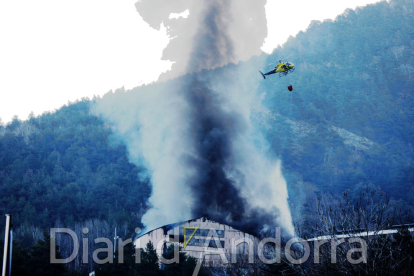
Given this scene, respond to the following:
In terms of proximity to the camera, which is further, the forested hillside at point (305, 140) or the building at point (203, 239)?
the forested hillside at point (305, 140)

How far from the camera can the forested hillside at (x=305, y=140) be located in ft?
226

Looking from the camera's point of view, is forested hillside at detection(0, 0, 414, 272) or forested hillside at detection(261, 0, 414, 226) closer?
forested hillside at detection(0, 0, 414, 272)

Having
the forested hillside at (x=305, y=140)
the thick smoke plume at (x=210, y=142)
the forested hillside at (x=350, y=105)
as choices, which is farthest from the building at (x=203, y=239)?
the forested hillside at (x=350, y=105)

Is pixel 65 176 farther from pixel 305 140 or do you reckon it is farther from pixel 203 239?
pixel 305 140

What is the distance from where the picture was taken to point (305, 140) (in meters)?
95.2

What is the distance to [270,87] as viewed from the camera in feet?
362

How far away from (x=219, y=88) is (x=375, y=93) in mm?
82928

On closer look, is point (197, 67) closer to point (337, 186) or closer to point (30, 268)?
point (30, 268)

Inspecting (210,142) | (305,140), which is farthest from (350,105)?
(210,142)

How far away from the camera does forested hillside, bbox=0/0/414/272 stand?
68750mm

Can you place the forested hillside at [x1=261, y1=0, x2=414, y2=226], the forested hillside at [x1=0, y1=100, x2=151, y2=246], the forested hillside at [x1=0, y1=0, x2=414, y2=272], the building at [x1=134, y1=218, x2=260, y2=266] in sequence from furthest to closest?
1. the forested hillside at [x1=261, y1=0, x2=414, y2=226]
2. the forested hillside at [x1=0, y1=0, x2=414, y2=272]
3. the forested hillside at [x1=0, y1=100, x2=151, y2=246]
4. the building at [x1=134, y1=218, x2=260, y2=266]

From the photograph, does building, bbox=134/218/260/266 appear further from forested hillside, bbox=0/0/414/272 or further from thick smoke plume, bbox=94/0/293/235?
forested hillside, bbox=0/0/414/272

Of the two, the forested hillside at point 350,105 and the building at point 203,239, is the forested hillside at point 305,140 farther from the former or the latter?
the building at point 203,239

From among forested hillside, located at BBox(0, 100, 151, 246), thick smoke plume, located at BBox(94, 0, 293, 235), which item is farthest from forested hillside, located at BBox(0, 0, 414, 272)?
thick smoke plume, located at BBox(94, 0, 293, 235)
